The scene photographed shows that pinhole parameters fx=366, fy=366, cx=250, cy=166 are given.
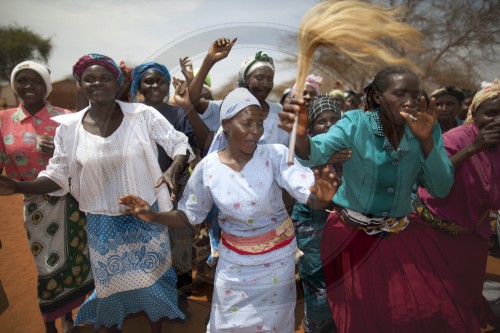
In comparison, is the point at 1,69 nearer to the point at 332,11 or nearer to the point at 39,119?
the point at 39,119

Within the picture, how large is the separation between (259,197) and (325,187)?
0.41 metres

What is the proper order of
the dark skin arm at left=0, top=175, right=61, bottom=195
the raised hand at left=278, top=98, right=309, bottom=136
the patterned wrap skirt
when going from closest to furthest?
the raised hand at left=278, top=98, right=309, bottom=136 < the dark skin arm at left=0, top=175, right=61, bottom=195 < the patterned wrap skirt

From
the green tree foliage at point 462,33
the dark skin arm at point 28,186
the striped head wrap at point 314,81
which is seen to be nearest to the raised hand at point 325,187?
the striped head wrap at point 314,81

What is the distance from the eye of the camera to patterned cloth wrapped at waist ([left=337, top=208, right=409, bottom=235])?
218 cm

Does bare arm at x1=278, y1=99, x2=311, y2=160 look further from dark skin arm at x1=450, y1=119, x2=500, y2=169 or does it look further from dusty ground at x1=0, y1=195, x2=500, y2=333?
dusty ground at x1=0, y1=195, x2=500, y2=333

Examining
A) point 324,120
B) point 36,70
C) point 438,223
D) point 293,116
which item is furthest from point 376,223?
point 36,70

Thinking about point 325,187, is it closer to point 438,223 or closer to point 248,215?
point 248,215

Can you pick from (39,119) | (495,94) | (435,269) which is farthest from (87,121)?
(495,94)

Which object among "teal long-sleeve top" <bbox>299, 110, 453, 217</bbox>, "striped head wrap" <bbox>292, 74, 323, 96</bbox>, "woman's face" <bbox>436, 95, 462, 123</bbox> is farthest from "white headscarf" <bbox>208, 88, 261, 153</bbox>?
"woman's face" <bbox>436, 95, 462, 123</bbox>

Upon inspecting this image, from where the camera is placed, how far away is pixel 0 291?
3900 mm

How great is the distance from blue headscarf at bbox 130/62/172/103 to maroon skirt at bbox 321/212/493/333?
7.35ft

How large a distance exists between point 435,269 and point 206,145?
2.06m

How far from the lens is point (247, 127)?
2.12 meters

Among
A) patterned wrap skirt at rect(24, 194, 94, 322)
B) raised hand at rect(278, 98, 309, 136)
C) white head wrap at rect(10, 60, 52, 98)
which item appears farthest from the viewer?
white head wrap at rect(10, 60, 52, 98)
